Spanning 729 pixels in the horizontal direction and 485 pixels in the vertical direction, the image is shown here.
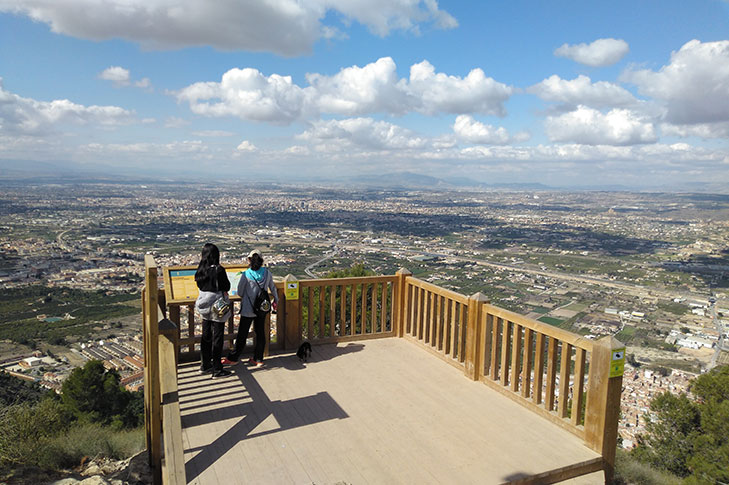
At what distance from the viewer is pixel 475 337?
5.58 m

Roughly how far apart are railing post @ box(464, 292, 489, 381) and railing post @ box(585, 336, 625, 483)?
1519 mm

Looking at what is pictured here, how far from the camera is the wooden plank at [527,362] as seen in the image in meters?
4.72

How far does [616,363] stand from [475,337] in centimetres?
184

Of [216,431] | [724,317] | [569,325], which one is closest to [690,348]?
[569,325]

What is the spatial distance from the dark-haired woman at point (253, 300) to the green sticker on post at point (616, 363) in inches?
153

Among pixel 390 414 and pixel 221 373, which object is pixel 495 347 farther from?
pixel 221 373

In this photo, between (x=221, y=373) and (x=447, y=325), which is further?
(x=447, y=325)

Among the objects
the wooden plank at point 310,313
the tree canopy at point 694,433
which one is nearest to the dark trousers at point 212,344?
the wooden plank at point 310,313

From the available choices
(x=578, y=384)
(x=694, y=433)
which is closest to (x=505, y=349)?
(x=578, y=384)

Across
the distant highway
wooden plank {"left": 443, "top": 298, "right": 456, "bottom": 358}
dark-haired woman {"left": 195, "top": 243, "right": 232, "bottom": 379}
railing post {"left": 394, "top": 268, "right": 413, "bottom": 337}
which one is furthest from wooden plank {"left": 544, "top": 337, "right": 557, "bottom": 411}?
the distant highway

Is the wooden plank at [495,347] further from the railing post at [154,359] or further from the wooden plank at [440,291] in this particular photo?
the railing post at [154,359]

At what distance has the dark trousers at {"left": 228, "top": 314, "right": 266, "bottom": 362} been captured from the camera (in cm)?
584

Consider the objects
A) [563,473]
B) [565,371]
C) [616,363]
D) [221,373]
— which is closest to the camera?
[563,473]

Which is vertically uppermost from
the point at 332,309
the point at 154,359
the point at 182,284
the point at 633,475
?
the point at 182,284
